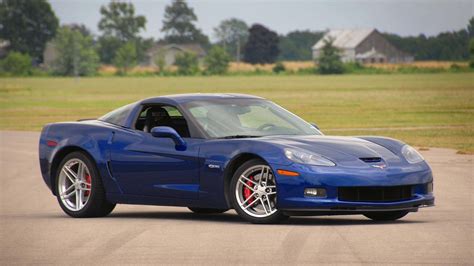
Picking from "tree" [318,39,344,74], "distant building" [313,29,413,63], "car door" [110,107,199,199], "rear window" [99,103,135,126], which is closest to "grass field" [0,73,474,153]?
"rear window" [99,103,135,126]

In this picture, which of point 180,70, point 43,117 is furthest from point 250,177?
point 180,70

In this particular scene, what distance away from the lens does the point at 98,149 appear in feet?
41.9

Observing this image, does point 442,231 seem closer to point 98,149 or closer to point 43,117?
point 98,149

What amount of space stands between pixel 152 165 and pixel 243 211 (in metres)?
1.28

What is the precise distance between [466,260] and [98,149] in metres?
5.03

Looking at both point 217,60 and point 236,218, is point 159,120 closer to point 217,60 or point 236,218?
point 236,218

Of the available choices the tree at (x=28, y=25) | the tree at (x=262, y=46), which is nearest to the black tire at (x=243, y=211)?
the tree at (x=28, y=25)

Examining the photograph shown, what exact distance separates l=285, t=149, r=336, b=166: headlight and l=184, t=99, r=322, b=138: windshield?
2.89ft

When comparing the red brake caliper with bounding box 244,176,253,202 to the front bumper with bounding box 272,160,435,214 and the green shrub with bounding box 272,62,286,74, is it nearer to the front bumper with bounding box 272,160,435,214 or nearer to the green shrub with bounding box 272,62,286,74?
the front bumper with bounding box 272,160,435,214

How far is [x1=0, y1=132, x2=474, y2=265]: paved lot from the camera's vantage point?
9133mm

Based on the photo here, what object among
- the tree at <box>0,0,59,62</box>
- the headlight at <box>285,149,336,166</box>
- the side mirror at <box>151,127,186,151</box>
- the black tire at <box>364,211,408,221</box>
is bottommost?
the tree at <box>0,0,59,62</box>

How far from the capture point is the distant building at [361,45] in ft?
527

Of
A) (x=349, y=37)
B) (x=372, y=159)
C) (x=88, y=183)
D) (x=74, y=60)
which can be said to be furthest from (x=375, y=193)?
(x=349, y=37)

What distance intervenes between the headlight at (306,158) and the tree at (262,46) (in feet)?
613
